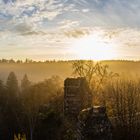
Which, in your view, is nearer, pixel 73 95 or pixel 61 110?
pixel 73 95

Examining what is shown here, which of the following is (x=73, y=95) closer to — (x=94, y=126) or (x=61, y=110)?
(x=94, y=126)

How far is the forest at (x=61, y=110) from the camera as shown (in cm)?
1634

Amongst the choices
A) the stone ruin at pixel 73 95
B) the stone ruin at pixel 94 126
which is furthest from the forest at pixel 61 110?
the stone ruin at pixel 94 126

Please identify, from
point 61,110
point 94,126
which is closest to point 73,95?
point 94,126

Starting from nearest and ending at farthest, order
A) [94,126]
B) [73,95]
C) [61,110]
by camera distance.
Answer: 1. [94,126]
2. [73,95]
3. [61,110]

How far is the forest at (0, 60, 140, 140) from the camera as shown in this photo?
16.3m

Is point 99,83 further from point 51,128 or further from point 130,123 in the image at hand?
point 130,123

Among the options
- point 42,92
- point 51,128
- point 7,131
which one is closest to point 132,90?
point 51,128

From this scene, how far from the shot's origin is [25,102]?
45.2 meters

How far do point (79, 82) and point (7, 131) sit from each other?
3120 cm

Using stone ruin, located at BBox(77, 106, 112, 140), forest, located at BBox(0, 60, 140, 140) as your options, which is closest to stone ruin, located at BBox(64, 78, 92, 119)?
forest, located at BBox(0, 60, 140, 140)

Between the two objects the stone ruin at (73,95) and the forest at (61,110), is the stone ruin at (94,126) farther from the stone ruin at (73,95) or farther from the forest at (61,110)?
the forest at (61,110)

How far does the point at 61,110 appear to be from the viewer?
35.9 metres

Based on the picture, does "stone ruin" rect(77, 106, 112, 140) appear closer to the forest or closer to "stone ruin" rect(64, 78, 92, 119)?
"stone ruin" rect(64, 78, 92, 119)
